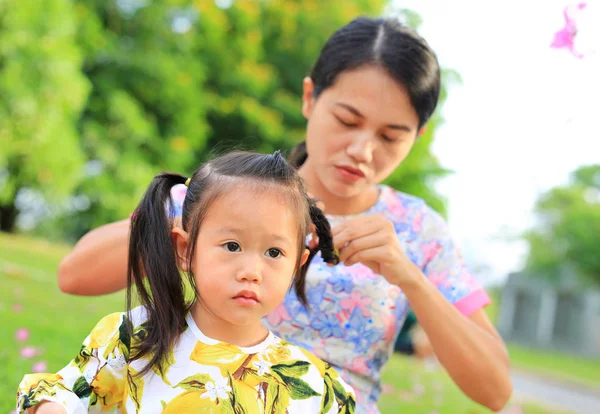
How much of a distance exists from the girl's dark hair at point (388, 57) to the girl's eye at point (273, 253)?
599 mm

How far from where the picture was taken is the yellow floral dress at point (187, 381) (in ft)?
4.71

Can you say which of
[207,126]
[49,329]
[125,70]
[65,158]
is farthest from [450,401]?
[207,126]

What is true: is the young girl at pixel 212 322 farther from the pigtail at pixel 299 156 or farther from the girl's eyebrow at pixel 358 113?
the pigtail at pixel 299 156

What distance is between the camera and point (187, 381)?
146 centimetres

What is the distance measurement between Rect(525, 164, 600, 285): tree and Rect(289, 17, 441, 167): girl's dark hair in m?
30.0

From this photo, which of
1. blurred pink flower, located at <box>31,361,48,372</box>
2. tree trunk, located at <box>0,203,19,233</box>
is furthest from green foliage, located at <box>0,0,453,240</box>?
blurred pink flower, located at <box>31,361,48,372</box>

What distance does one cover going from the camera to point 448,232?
7.55 feet

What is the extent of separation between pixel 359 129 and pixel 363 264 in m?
0.40

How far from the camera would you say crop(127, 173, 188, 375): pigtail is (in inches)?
59.0

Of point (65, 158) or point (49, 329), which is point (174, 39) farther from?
point (49, 329)

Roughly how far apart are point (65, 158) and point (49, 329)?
933cm

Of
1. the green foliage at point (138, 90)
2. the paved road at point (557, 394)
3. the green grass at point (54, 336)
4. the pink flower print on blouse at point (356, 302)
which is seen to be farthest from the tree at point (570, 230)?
the pink flower print on blouse at point (356, 302)

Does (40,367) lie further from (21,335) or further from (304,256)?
(304,256)

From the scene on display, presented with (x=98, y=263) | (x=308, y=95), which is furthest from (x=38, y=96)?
(x=98, y=263)
